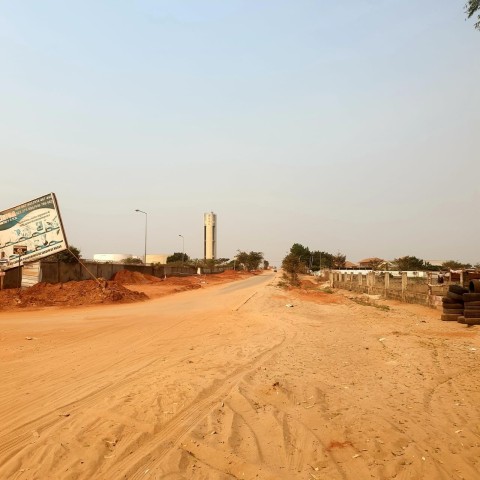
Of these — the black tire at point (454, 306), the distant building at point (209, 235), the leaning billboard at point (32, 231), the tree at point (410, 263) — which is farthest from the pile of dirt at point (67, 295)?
the distant building at point (209, 235)

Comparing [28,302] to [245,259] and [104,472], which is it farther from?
[245,259]

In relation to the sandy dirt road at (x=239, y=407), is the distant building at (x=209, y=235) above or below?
above

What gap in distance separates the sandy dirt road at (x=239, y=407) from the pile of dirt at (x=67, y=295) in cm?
926

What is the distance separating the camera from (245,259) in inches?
3996

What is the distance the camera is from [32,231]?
21156 millimetres

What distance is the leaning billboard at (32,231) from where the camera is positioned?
21.0 meters

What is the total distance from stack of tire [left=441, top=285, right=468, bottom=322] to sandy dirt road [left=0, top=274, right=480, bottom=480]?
4.06 metres

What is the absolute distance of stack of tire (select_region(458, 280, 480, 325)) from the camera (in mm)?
12305

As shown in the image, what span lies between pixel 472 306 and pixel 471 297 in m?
0.31

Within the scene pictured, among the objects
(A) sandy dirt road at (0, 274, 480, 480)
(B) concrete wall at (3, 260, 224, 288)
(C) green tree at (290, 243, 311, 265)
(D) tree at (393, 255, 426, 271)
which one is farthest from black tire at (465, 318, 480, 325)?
(C) green tree at (290, 243, 311, 265)

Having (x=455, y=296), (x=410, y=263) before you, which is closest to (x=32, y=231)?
(x=455, y=296)

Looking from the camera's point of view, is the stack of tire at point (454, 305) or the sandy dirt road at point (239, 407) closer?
the sandy dirt road at point (239, 407)

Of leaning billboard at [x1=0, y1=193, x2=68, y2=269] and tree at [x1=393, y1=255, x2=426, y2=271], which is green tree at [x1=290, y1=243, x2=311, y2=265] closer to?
tree at [x1=393, y1=255, x2=426, y2=271]

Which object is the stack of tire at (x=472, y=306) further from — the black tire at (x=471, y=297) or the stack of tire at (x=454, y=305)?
the stack of tire at (x=454, y=305)
